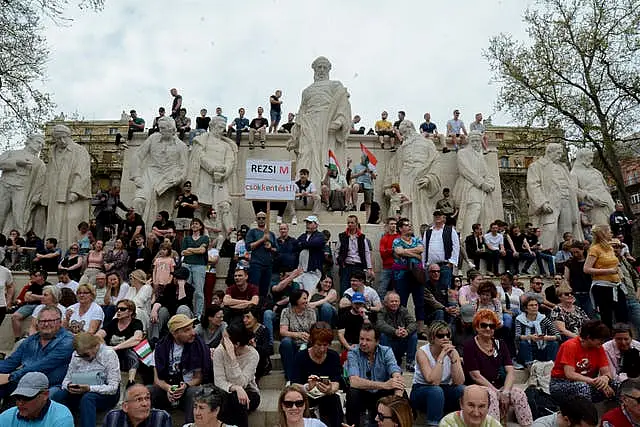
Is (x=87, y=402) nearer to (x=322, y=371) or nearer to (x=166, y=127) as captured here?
(x=322, y=371)

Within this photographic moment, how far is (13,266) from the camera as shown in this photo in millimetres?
9328

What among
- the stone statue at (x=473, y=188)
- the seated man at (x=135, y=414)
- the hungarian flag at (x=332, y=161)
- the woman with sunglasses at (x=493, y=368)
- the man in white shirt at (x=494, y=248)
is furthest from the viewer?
the stone statue at (x=473, y=188)

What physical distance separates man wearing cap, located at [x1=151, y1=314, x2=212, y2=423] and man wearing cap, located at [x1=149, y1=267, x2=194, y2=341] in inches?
62.1

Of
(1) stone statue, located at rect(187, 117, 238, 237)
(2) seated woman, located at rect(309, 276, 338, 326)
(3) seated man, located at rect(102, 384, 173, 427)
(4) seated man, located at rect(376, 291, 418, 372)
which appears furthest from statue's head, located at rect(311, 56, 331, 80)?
(3) seated man, located at rect(102, 384, 173, 427)

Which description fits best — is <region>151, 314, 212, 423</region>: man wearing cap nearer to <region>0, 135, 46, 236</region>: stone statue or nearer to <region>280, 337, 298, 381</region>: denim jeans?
<region>280, 337, 298, 381</region>: denim jeans

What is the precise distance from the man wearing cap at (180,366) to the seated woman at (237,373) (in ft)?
0.59

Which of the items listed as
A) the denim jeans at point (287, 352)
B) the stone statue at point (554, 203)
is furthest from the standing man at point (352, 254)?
the stone statue at point (554, 203)

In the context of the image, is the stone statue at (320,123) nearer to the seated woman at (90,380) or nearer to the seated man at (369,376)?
the seated man at (369,376)

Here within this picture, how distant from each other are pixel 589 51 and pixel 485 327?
15.4 meters

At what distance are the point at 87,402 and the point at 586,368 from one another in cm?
445

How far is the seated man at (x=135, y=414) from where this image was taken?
345 centimetres

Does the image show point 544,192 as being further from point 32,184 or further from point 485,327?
point 32,184

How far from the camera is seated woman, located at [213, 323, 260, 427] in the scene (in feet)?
14.3

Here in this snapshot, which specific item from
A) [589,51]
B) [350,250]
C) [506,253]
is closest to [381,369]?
[350,250]
